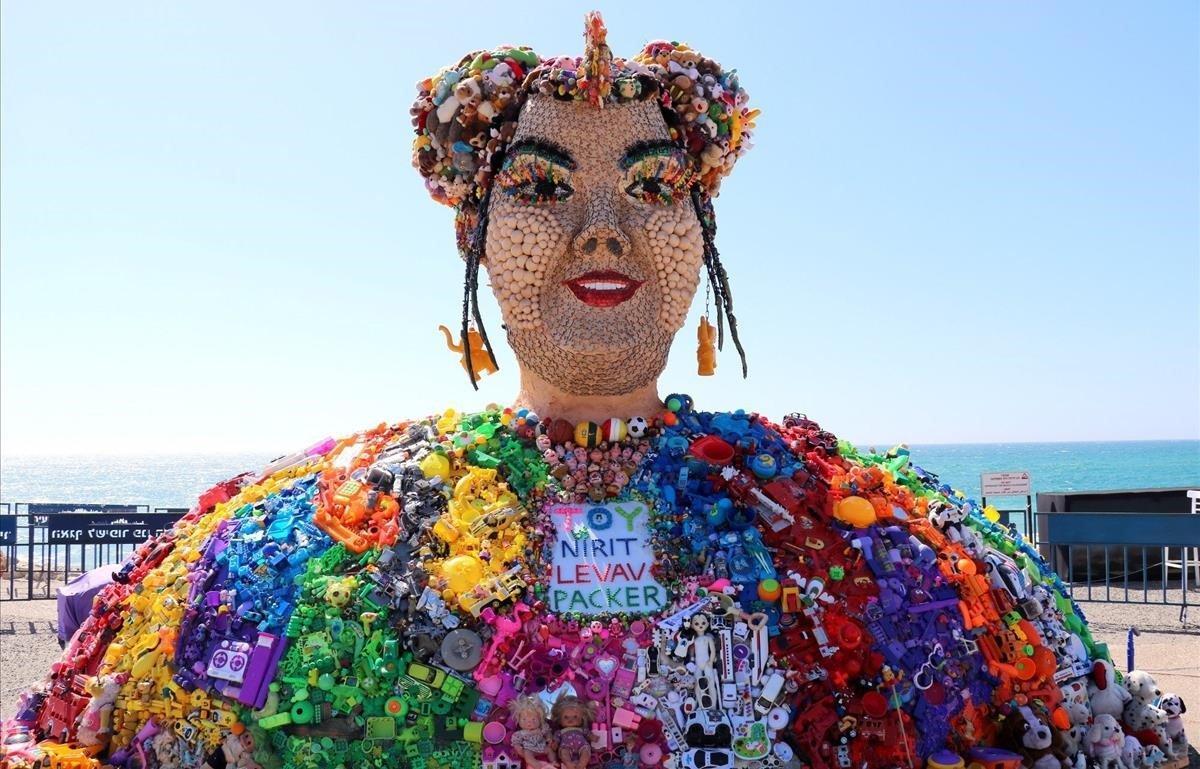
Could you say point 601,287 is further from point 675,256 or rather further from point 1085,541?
point 1085,541

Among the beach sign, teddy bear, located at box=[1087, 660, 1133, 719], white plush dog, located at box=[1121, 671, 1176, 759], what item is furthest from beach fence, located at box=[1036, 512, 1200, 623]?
teddy bear, located at box=[1087, 660, 1133, 719]

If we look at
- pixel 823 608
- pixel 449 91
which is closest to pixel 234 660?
pixel 823 608

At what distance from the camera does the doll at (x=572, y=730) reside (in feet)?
10.7

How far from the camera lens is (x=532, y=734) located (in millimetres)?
3271

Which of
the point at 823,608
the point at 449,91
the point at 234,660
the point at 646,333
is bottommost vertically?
the point at 234,660

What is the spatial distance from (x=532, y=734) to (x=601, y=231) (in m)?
1.87

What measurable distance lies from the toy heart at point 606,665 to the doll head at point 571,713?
12cm

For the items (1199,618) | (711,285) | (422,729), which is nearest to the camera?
(422,729)

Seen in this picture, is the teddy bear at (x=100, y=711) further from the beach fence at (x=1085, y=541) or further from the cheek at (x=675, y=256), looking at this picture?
the beach fence at (x=1085, y=541)

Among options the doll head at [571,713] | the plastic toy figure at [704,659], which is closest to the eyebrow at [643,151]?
the plastic toy figure at [704,659]

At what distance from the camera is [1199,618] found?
10422mm

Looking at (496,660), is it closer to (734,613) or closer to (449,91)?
(734,613)

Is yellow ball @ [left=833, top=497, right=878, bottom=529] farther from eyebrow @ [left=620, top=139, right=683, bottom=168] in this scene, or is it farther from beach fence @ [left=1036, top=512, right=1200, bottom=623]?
beach fence @ [left=1036, top=512, right=1200, bottom=623]

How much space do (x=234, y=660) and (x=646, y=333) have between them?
1.97 m
